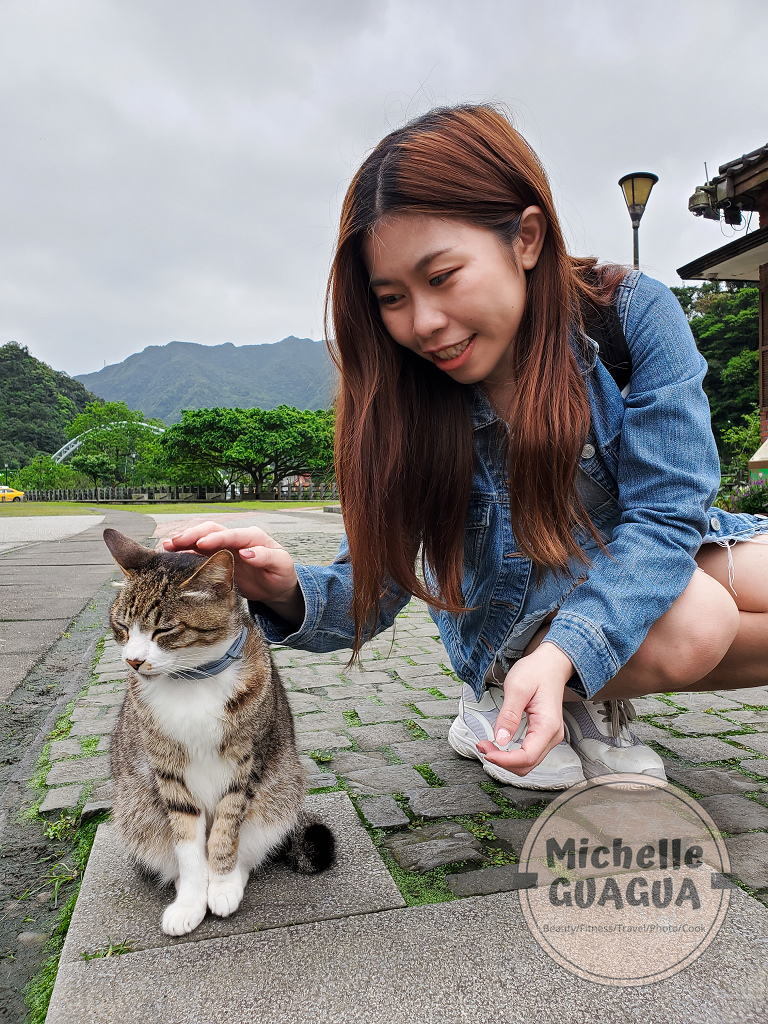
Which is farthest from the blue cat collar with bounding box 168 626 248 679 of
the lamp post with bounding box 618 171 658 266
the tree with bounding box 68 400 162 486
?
the tree with bounding box 68 400 162 486

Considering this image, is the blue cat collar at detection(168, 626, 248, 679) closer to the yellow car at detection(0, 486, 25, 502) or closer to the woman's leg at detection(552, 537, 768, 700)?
the woman's leg at detection(552, 537, 768, 700)

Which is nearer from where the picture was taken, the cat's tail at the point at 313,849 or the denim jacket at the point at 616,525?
the denim jacket at the point at 616,525

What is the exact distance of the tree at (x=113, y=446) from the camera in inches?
2117

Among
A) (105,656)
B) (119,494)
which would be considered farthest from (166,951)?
(119,494)

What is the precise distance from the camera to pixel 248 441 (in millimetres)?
42594

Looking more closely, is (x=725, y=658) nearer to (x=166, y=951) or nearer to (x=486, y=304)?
(x=486, y=304)

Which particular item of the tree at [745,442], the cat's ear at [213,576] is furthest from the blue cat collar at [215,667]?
the tree at [745,442]

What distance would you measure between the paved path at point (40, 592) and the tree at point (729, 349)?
23.0 metres

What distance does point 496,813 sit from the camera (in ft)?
6.58

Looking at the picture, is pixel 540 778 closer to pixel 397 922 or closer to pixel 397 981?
pixel 397 922

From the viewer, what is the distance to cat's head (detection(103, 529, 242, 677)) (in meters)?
1.61

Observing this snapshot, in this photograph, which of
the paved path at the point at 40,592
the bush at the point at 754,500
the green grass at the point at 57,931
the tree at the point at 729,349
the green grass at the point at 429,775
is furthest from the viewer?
the tree at the point at 729,349

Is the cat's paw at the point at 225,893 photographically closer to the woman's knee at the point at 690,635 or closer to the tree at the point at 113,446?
the woman's knee at the point at 690,635

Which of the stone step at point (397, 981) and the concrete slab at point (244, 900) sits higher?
the stone step at point (397, 981)
